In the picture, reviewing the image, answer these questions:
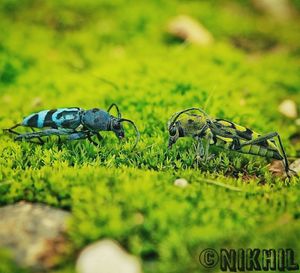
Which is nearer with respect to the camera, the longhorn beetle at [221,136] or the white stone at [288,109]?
the longhorn beetle at [221,136]

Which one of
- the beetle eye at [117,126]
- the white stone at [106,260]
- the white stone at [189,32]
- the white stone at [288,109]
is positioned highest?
the white stone at [189,32]

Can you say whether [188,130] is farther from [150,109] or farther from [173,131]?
[150,109]

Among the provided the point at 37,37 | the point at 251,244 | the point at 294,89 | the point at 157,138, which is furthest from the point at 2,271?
the point at 37,37

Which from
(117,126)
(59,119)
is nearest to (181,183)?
(117,126)

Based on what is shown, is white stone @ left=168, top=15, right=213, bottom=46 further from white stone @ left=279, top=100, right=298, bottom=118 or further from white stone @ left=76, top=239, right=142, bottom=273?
white stone @ left=76, top=239, right=142, bottom=273

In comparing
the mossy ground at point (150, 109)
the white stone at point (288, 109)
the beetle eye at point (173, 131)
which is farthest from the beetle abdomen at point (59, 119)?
the white stone at point (288, 109)

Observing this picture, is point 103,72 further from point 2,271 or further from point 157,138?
point 2,271

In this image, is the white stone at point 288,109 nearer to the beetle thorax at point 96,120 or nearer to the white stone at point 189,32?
the white stone at point 189,32
